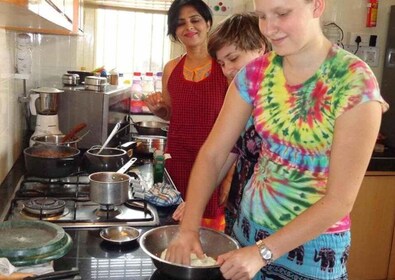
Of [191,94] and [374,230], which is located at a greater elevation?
[191,94]

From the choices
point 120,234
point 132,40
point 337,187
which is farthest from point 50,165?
point 132,40

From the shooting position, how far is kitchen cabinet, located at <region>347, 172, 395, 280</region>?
2707 millimetres

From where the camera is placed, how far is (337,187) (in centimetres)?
96

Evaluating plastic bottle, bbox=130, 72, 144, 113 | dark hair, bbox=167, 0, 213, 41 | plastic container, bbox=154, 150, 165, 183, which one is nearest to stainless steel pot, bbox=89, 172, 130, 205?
plastic container, bbox=154, 150, 165, 183

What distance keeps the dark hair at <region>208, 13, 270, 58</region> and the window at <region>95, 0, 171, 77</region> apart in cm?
207

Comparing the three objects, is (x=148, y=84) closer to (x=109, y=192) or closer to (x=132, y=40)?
(x=132, y=40)

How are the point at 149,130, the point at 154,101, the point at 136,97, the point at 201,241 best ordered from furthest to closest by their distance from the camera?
the point at 136,97
the point at 149,130
the point at 154,101
the point at 201,241

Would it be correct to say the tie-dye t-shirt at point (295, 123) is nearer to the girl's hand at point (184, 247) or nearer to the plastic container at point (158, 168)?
the girl's hand at point (184, 247)

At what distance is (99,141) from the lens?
222 centimetres

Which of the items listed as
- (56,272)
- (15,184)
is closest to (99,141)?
(15,184)

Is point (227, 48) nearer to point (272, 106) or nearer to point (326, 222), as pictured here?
point (272, 106)

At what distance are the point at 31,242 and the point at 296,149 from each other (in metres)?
0.63

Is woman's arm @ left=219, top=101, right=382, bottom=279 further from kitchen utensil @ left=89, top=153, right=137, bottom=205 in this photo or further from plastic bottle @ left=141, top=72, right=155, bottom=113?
plastic bottle @ left=141, top=72, right=155, bottom=113

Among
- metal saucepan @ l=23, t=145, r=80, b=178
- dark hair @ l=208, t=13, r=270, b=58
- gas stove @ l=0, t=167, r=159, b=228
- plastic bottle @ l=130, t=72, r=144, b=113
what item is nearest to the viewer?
gas stove @ l=0, t=167, r=159, b=228
